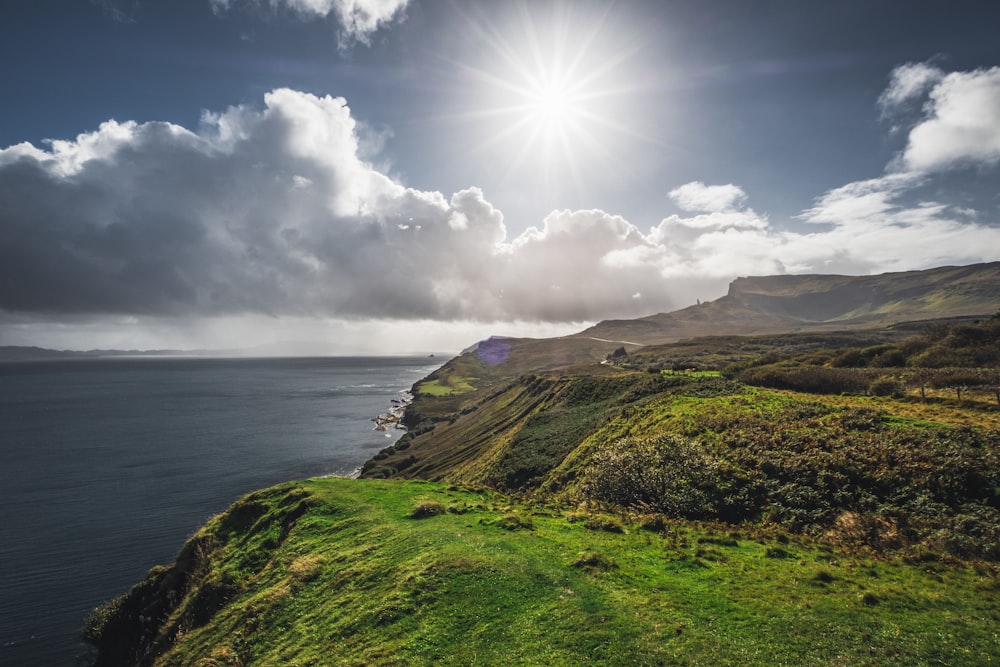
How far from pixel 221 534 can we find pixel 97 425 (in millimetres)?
152350

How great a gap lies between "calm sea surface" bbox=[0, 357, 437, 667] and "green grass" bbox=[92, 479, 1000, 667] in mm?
29442

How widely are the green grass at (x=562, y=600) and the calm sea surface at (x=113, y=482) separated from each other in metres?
29.4

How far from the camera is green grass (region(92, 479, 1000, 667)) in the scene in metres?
13.0

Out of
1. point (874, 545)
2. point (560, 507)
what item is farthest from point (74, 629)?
point (874, 545)

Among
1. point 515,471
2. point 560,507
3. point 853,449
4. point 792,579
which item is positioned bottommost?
point 515,471

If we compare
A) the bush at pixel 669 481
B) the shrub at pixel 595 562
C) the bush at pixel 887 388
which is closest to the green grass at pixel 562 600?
the shrub at pixel 595 562

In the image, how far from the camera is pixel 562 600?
16000 millimetres

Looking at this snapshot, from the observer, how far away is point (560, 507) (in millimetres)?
29828

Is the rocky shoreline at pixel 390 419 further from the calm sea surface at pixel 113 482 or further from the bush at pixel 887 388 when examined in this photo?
the bush at pixel 887 388

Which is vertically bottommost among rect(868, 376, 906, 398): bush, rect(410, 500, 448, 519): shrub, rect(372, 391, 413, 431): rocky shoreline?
rect(372, 391, 413, 431): rocky shoreline

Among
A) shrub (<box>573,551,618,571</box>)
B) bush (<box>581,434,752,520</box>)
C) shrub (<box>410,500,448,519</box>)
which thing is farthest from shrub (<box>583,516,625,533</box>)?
shrub (<box>410,500,448,519</box>)

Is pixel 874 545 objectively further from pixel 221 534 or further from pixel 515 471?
pixel 221 534

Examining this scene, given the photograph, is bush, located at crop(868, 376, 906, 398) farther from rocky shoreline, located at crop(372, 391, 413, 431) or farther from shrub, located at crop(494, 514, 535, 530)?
rocky shoreline, located at crop(372, 391, 413, 431)

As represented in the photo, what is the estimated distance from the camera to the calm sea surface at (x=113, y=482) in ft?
145
